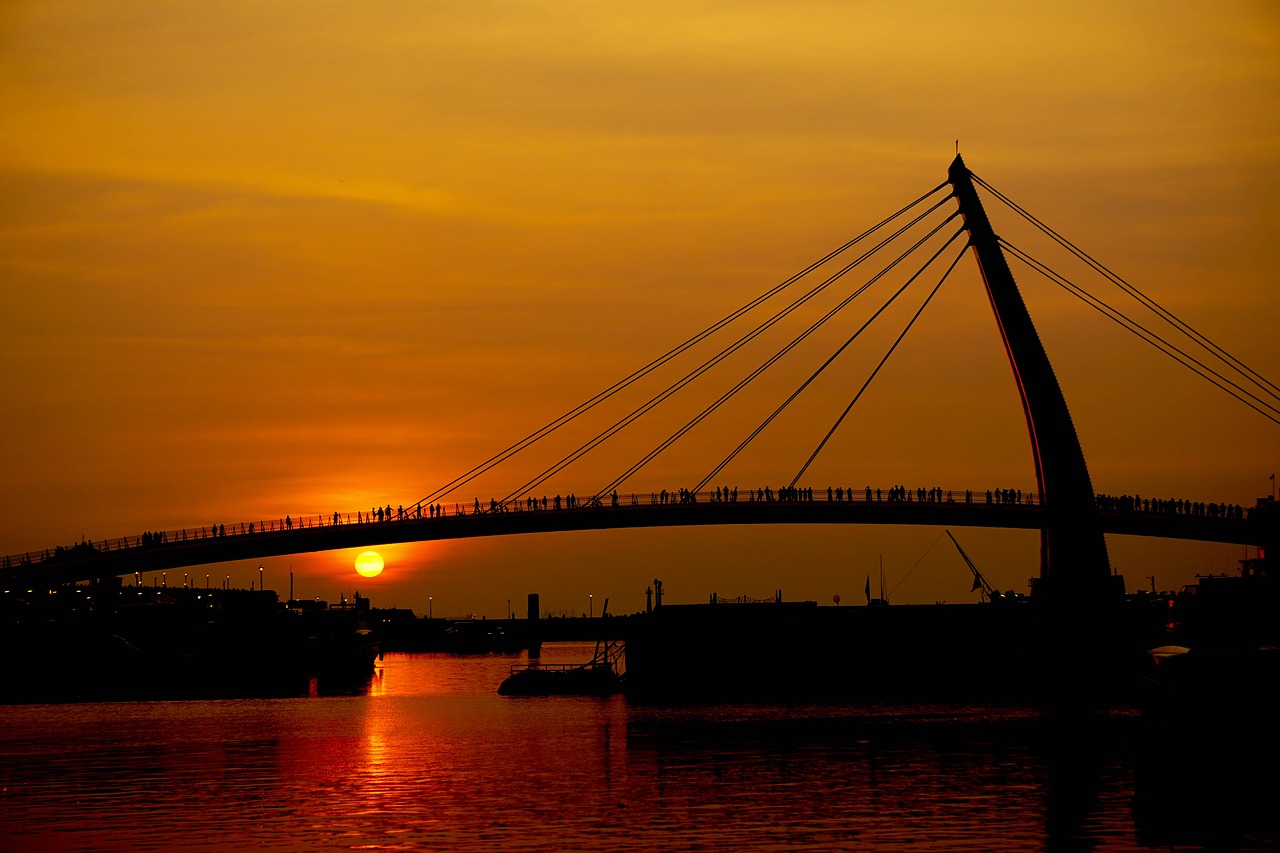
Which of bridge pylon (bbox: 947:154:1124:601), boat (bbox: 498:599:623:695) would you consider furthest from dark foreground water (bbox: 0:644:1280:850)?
boat (bbox: 498:599:623:695)

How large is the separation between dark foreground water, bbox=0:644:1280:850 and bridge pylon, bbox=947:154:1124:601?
5.59 metres

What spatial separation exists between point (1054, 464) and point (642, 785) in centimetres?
2693

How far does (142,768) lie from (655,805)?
16832 mm

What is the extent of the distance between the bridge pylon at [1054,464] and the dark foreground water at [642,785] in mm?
5591

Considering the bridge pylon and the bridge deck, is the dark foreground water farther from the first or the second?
the bridge deck

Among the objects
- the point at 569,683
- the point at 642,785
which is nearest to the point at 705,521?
the point at 569,683

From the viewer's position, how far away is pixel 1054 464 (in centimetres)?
6003

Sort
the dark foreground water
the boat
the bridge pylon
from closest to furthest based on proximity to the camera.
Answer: the dark foreground water → the bridge pylon → the boat

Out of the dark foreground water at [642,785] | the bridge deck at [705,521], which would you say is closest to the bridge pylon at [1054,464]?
the dark foreground water at [642,785]

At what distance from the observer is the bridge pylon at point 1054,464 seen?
6006 cm

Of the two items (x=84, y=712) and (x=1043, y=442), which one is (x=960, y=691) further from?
(x=84, y=712)

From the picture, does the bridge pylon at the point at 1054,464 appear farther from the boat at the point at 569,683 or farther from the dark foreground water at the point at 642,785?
the boat at the point at 569,683

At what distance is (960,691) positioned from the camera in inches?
2965

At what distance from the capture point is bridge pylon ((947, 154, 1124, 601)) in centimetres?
6006
